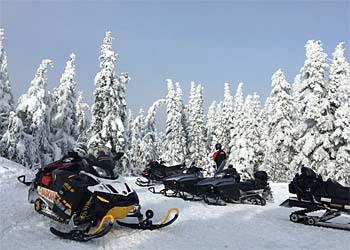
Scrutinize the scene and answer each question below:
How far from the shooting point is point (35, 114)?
23.7 metres

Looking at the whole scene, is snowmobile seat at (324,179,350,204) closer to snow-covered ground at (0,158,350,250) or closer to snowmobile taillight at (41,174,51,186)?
snow-covered ground at (0,158,350,250)

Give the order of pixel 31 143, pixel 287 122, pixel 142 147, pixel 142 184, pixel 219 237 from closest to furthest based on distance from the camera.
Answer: pixel 219 237 → pixel 142 184 → pixel 31 143 → pixel 287 122 → pixel 142 147

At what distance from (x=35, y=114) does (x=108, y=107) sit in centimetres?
499

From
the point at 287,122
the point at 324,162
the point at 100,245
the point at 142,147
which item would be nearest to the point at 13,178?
the point at 100,245

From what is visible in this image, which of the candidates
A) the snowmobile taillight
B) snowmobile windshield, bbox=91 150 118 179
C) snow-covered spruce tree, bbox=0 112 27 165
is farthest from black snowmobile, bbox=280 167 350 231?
snow-covered spruce tree, bbox=0 112 27 165

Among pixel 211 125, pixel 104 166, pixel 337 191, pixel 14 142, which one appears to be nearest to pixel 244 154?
pixel 14 142

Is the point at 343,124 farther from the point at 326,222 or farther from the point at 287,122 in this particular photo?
the point at 326,222

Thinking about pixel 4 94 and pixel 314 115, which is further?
pixel 4 94


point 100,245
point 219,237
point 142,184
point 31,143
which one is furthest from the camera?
point 31,143

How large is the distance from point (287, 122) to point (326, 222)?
914 inches

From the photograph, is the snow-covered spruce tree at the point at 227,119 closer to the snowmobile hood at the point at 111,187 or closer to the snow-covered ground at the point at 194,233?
the snow-covered ground at the point at 194,233

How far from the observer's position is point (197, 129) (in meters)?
39.2

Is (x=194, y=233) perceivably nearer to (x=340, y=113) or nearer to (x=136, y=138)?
(x=340, y=113)

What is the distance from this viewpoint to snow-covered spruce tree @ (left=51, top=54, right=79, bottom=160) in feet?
86.6
